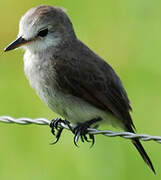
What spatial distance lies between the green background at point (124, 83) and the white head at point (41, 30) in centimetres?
177

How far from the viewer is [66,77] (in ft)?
28.7

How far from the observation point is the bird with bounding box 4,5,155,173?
870 centimetres

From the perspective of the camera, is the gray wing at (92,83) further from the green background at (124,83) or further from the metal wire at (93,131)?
the green background at (124,83)

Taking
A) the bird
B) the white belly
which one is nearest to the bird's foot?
the bird

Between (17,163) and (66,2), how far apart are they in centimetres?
413

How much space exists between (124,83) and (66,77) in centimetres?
286

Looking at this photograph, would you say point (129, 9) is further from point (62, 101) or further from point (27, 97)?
point (62, 101)

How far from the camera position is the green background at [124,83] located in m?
9.87

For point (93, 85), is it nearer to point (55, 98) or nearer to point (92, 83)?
point (92, 83)

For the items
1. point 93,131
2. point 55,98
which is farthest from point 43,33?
point 93,131

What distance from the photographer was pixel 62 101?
28.4 feet

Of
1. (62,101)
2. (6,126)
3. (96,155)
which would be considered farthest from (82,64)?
(6,126)

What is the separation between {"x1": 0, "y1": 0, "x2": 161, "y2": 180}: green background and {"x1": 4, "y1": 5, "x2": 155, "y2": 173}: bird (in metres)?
0.95

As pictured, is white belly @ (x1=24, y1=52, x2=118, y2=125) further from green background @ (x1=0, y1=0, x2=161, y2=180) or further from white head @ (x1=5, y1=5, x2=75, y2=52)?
green background @ (x1=0, y1=0, x2=161, y2=180)
